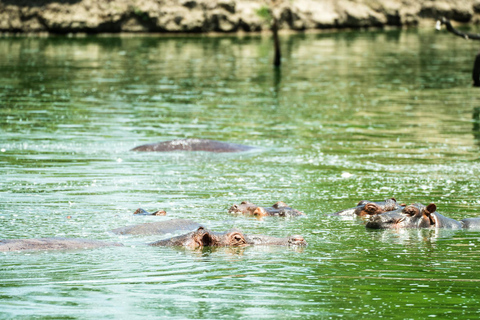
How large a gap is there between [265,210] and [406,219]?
5.35ft

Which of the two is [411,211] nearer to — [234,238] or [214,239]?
[234,238]

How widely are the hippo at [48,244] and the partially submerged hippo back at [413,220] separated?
2.95 m

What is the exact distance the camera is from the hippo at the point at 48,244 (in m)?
8.55

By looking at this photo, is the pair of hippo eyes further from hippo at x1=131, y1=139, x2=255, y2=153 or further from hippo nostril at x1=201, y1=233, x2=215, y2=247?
hippo at x1=131, y1=139, x2=255, y2=153

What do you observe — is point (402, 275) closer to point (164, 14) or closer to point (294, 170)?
point (294, 170)

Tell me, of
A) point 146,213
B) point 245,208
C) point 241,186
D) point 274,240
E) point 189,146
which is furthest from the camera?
point 189,146

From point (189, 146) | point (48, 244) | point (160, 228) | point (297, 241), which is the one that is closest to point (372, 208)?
point (297, 241)

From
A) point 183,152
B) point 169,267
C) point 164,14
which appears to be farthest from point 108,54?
point 169,267

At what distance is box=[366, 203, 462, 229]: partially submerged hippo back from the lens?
9.95m

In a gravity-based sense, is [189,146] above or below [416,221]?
below

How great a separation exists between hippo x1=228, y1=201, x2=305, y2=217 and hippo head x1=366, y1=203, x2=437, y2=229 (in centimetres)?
93

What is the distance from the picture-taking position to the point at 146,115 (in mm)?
21344

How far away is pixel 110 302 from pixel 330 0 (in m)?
50.2

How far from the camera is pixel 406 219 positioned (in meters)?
10.0
